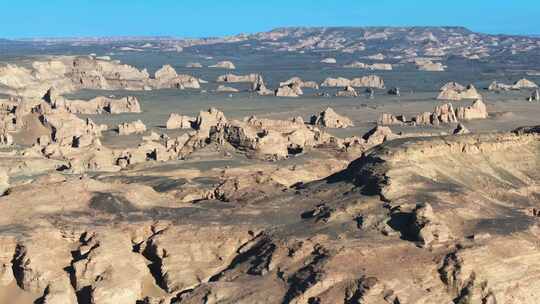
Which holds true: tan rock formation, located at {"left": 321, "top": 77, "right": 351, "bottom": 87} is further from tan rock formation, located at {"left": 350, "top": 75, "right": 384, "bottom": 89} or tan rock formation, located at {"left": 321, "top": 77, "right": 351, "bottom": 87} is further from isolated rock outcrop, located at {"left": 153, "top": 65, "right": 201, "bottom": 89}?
isolated rock outcrop, located at {"left": 153, "top": 65, "right": 201, "bottom": 89}

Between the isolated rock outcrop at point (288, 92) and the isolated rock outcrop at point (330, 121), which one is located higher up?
the isolated rock outcrop at point (330, 121)

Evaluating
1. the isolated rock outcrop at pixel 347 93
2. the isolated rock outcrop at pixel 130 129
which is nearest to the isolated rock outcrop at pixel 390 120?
the isolated rock outcrop at pixel 130 129

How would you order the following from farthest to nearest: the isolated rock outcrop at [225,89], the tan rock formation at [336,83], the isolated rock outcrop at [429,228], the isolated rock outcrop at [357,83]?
the tan rock formation at [336,83] → the isolated rock outcrop at [357,83] → the isolated rock outcrop at [225,89] → the isolated rock outcrop at [429,228]

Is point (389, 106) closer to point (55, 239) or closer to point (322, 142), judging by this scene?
point (322, 142)

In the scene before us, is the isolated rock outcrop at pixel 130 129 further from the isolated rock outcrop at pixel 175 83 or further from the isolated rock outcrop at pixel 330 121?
the isolated rock outcrop at pixel 175 83

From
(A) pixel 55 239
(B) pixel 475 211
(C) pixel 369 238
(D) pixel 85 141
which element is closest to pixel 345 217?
(C) pixel 369 238

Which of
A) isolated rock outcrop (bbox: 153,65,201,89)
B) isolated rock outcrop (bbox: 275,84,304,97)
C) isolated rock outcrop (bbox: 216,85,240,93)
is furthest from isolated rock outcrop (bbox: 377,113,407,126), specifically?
isolated rock outcrop (bbox: 153,65,201,89)

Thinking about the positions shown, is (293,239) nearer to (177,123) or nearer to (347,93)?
(177,123)

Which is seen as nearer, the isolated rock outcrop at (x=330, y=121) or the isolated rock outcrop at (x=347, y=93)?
the isolated rock outcrop at (x=330, y=121)
